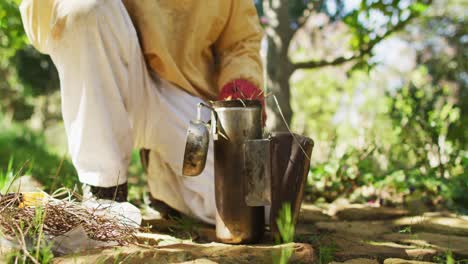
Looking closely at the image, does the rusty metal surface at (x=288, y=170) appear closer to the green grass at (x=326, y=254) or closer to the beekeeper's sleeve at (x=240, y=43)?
the green grass at (x=326, y=254)

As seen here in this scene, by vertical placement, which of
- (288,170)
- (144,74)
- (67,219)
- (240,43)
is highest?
(240,43)

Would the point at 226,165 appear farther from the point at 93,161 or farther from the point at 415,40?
the point at 415,40

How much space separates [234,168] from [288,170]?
20cm

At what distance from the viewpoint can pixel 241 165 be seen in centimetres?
176

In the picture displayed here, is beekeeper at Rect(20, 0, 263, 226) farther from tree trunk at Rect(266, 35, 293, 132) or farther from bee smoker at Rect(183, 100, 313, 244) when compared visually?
tree trunk at Rect(266, 35, 293, 132)

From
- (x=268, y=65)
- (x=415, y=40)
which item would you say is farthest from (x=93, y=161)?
(x=415, y=40)

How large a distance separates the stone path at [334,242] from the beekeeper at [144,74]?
24 centimetres

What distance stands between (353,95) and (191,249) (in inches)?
279

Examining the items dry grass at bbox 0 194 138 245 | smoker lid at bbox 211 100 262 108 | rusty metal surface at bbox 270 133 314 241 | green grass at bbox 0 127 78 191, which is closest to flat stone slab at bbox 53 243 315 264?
dry grass at bbox 0 194 138 245

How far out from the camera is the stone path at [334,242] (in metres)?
1.49

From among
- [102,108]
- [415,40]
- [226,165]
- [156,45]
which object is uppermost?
[415,40]

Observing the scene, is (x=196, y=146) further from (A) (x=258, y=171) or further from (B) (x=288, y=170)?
(B) (x=288, y=170)

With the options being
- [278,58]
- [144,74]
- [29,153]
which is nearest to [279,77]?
[278,58]

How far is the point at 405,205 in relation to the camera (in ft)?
9.43
